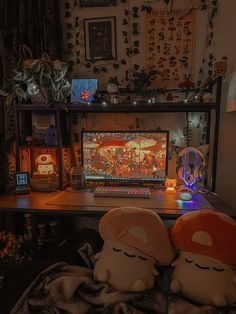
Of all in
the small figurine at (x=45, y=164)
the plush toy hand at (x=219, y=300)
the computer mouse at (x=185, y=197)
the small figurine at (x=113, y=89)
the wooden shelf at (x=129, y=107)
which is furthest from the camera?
the small figurine at (x=45, y=164)

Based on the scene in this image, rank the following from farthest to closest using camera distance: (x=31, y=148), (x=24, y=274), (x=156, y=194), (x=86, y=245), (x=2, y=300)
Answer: (x=31, y=148) < (x=156, y=194) < (x=86, y=245) < (x=24, y=274) < (x=2, y=300)

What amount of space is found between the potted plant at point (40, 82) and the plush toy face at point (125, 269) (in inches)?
41.2

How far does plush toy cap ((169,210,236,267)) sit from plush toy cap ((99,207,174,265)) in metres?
0.06

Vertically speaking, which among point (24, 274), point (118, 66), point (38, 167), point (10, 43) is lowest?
point (24, 274)

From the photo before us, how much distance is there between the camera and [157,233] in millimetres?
1059

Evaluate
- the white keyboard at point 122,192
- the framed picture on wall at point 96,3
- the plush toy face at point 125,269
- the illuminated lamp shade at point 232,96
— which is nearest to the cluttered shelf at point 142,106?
the illuminated lamp shade at point 232,96

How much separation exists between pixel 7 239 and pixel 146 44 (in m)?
1.68

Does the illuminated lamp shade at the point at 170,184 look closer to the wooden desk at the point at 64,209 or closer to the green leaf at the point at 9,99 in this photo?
the wooden desk at the point at 64,209

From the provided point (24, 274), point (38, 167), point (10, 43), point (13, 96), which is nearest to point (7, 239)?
point (38, 167)

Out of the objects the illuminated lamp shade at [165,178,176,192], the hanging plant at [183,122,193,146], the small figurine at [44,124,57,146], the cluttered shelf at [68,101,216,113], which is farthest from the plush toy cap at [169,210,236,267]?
the small figurine at [44,124,57,146]

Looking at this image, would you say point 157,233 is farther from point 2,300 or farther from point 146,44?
point 146,44

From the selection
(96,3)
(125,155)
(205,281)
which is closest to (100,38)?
(96,3)

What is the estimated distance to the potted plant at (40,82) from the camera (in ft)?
5.28

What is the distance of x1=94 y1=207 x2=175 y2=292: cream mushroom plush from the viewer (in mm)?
989
